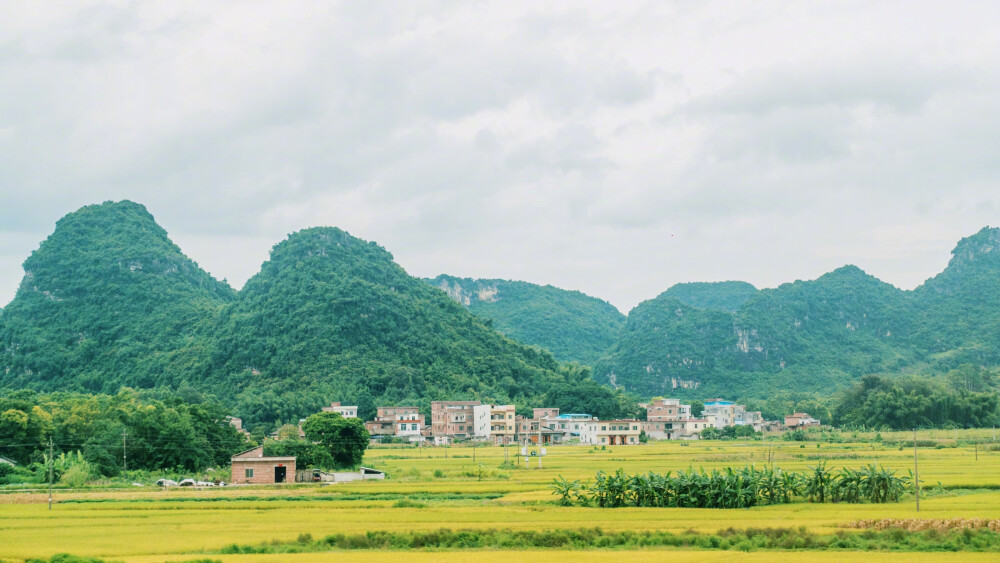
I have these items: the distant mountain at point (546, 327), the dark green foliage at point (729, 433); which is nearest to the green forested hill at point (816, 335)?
the distant mountain at point (546, 327)

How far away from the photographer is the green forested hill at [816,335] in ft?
440

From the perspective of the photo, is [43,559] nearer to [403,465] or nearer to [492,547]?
[492,547]

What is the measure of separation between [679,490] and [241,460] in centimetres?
1971

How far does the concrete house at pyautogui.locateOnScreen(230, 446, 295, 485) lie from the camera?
37.6 m

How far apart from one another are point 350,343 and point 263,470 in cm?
6141

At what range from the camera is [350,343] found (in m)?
98.9

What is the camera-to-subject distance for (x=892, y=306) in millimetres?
151250

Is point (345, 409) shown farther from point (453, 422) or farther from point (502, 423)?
point (502, 423)

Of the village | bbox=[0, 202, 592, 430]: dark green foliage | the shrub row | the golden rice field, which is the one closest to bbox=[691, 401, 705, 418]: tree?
the village

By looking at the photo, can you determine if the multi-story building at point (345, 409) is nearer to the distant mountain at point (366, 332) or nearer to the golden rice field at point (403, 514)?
the distant mountain at point (366, 332)

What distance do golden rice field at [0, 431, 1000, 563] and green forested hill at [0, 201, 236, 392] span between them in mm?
65599

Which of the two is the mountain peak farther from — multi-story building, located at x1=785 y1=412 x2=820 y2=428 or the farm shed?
the farm shed

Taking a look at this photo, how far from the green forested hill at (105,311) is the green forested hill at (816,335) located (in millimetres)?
68955

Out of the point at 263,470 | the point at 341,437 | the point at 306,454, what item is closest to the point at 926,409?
the point at 341,437
